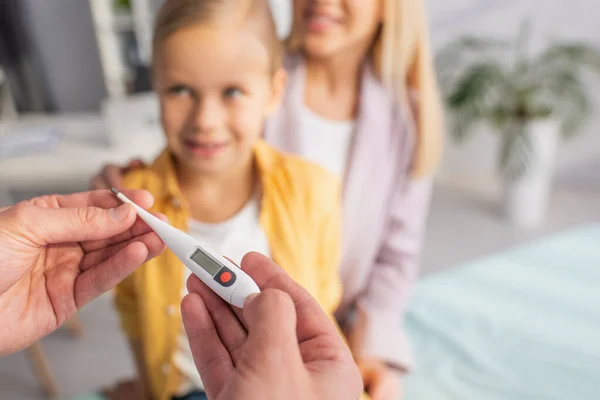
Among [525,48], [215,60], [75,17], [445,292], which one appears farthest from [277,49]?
[525,48]

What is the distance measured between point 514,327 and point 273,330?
566 millimetres

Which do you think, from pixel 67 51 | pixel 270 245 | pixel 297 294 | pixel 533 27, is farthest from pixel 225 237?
pixel 533 27

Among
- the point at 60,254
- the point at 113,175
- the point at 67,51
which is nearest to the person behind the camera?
the point at 60,254

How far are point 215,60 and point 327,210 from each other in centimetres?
19

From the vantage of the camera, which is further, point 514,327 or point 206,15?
point 514,327

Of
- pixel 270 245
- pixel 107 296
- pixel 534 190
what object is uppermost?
pixel 270 245

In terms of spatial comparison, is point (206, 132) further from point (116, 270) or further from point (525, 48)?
point (525, 48)

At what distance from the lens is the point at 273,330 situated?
0.84ft

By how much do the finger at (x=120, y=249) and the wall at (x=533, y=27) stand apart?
5.11 ft

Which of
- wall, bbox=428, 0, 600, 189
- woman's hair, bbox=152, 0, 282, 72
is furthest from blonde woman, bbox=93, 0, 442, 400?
wall, bbox=428, 0, 600, 189

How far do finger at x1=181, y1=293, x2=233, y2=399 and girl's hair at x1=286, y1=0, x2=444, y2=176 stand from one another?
33cm

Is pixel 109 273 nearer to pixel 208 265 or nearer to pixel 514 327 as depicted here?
pixel 208 265

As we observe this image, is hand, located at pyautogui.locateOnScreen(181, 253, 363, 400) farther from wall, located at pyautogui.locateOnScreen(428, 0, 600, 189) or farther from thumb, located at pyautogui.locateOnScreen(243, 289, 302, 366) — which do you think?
wall, located at pyautogui.locateOnScreen(428, 0, 600, 189)

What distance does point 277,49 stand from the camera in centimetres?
46
